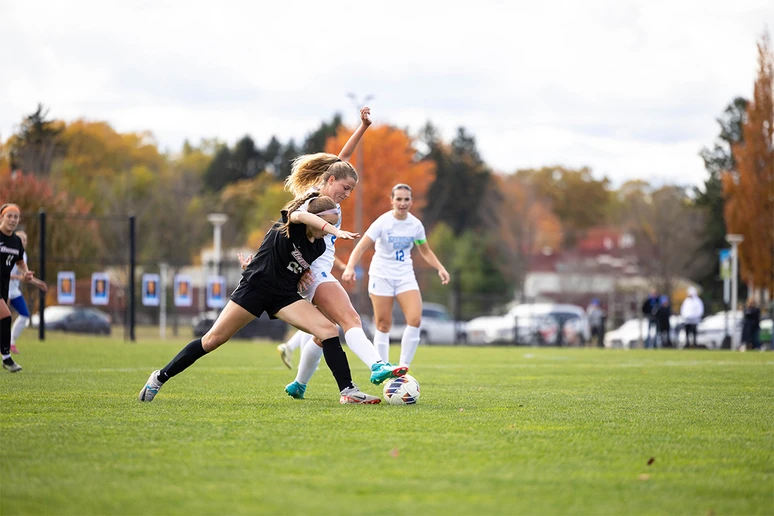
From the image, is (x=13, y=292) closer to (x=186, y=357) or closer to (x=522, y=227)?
(x=186, y=357)

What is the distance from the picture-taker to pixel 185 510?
12.7 feet

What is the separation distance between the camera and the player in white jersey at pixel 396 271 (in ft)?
37.0

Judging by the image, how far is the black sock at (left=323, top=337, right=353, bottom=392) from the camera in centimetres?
771

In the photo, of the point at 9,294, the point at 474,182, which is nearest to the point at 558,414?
the point at 9,294

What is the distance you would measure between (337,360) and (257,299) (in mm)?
813

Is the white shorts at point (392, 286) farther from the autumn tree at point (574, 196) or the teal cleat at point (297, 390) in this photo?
the autumn tree at point (574, 196)

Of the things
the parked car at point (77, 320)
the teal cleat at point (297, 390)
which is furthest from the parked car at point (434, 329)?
the teal cleat at point (297, 390)

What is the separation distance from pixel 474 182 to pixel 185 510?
74.7m

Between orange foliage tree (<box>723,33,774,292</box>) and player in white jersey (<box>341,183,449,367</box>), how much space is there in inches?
1267

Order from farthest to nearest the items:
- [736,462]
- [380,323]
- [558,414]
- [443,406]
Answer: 1. [380,323]
2. [443,406]
3. [558,414]
4. [736,462]

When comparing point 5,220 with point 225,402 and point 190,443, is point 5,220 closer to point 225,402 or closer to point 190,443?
point 225,402

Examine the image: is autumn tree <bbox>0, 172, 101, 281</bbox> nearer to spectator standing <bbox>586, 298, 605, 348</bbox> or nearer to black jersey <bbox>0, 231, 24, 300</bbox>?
black jersey <bbox>0, 231, 24, 300</bbox>

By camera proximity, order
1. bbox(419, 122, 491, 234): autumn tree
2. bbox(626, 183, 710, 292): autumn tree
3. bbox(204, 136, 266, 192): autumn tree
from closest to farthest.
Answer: bbox(626, 183, 710, 292): autumn tree
bbox(419, 122, 491, 234): autumn tree
bbox(204, 136, 266, 192): autumn tree

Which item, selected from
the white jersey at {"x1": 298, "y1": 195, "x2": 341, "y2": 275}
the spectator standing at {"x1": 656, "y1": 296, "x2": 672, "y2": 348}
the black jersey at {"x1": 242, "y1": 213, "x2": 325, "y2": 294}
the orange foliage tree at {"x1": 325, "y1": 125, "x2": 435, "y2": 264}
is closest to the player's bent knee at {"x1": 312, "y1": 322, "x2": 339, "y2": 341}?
the black jersey at {"x1": 242, "y1": 213, "x2": 325, "y2": 294}
